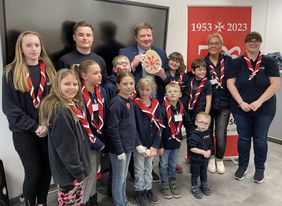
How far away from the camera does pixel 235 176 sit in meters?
3.19

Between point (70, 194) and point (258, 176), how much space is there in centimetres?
210

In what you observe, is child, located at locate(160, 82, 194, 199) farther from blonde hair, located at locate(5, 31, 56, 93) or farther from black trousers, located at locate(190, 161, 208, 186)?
blonde hair, located at locate(5, 31, 56, 93)

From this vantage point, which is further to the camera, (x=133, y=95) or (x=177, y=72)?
(x=177, y=72)

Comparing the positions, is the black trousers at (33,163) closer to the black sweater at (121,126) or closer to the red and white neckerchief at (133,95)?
the black sweater at (121,126)

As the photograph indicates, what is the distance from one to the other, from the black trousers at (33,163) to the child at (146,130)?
0.77 metres

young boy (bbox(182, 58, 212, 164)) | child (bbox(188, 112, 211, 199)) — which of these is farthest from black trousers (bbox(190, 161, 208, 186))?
young boy (bbox(182, 58, 212, 164))

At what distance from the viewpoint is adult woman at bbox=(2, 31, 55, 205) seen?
200cm

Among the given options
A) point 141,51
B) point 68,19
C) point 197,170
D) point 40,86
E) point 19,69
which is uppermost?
point 68,19

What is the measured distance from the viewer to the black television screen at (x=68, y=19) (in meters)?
2.11

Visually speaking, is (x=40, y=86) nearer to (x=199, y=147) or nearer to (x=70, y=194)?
(x=70, y=194)

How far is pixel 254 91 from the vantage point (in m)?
2.89

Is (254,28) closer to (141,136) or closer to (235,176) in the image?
(235,176)

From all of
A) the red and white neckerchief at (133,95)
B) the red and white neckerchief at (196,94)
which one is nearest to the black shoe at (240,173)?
the red and white neckerchief at (196,94)

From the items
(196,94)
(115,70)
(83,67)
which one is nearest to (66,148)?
(83,67)
